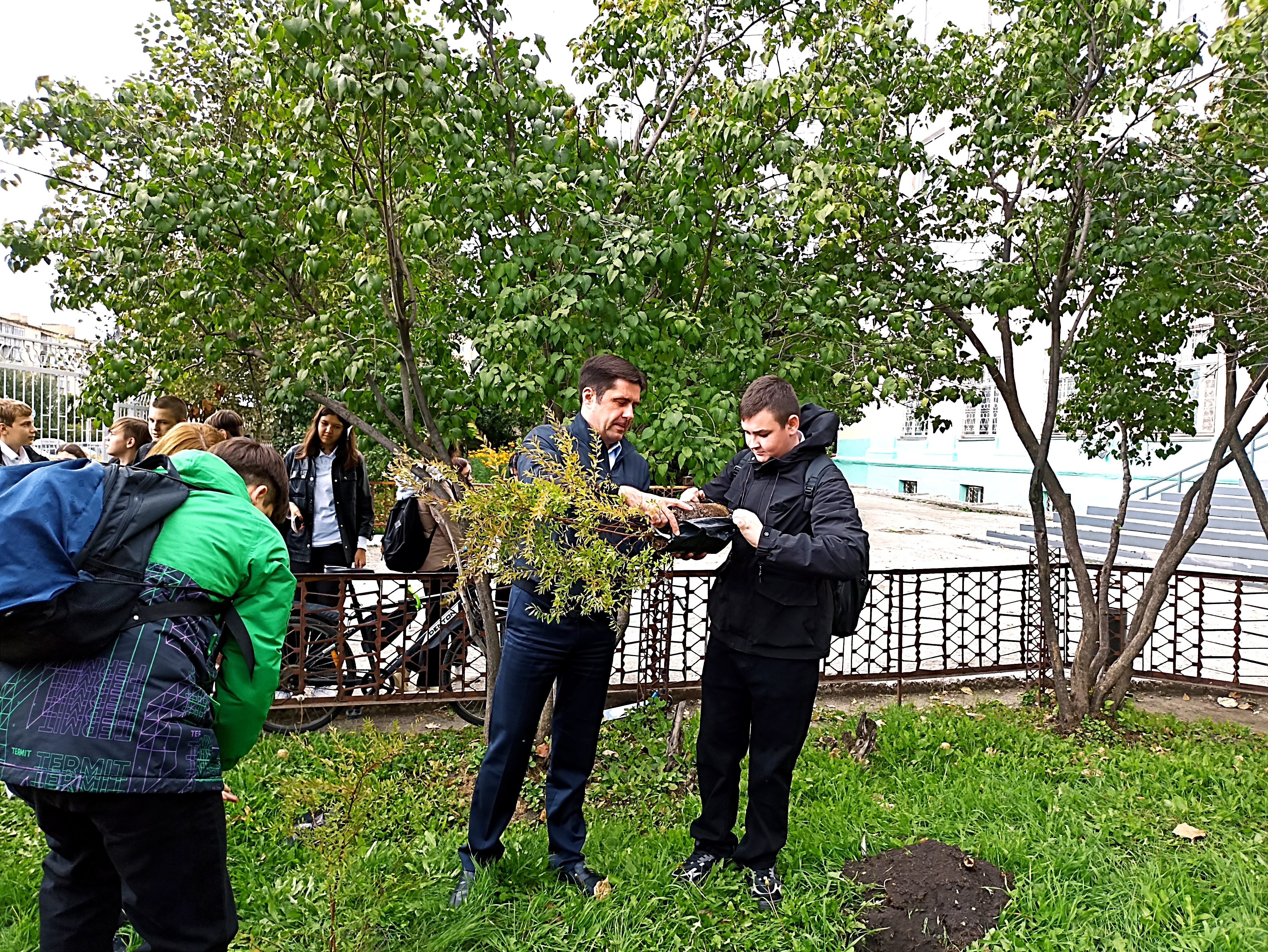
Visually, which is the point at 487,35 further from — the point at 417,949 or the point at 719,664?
the point at 417,949

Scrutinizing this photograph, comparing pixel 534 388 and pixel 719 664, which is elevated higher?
pixel 534 388

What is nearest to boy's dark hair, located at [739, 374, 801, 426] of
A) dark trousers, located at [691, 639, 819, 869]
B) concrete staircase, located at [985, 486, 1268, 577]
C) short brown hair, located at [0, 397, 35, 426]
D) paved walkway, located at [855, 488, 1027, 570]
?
dark trousers, located at [691, 639, 819, 869]

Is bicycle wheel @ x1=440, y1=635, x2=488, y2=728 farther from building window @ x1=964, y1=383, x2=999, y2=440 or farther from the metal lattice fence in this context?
building window @ x1=964, y1=383, x2=999, y2=440

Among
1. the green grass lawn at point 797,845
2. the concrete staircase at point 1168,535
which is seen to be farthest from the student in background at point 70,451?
the concrete staircase at point 1168,535

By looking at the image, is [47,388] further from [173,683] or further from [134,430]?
[173,683]

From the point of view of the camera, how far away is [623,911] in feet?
9.52

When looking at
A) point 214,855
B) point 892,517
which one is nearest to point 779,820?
point 214,855

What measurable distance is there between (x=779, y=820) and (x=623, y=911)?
25.2 inches

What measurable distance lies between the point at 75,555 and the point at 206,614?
0.30 metres

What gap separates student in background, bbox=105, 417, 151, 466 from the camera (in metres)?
5.08

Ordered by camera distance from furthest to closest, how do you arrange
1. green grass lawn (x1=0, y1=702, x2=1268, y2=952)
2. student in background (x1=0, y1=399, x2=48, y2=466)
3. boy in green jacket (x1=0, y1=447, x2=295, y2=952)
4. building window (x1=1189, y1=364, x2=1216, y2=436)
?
building window (x1=1189, y1=364, x2=1216, y2=436), student in background (x1=0, y1=399, x2=48, y2=466), green grass lawn (x1=0, y1=702, x2=1268, y2=952), boy in green jacket (x1=0, y1=447, x2=295, y2=952)

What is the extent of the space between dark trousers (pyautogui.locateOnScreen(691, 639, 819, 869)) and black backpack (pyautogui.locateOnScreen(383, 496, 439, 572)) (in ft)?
7.95

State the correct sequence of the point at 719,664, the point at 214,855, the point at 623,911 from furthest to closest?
the point at 719,664 → the point at 623,911 → the point at 214,855

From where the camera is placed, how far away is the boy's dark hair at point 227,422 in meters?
4.98
